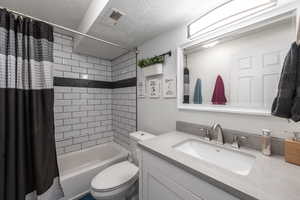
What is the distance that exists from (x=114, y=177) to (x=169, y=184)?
0.79m

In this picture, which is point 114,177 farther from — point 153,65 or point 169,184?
point 153,65

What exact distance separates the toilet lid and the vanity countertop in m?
0.73

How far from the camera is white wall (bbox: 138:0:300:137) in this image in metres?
0.81

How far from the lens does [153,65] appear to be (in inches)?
58.9

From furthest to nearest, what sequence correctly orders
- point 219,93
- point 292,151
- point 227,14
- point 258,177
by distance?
point 219,93
point 227,14
point 292,151
point 258,177

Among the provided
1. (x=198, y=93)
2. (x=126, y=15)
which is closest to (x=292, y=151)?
(x=198, y=93)

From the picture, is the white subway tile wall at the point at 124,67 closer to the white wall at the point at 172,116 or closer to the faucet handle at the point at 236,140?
the white wall at the point at 172,116

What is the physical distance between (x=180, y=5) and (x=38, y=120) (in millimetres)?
1514

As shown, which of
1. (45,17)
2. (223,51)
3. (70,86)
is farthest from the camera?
(70,86)

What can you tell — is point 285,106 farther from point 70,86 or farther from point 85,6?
point 70,86

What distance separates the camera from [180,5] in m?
1.02

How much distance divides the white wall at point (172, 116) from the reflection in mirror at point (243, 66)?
12 cm

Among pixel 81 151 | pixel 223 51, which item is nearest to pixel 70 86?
pixel 81 151

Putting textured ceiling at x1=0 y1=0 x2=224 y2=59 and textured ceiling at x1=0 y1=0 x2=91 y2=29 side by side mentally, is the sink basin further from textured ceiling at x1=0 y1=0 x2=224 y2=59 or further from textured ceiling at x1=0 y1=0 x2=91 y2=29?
textured ceiling at x1=0 y1=0 x2=91 y2=29
